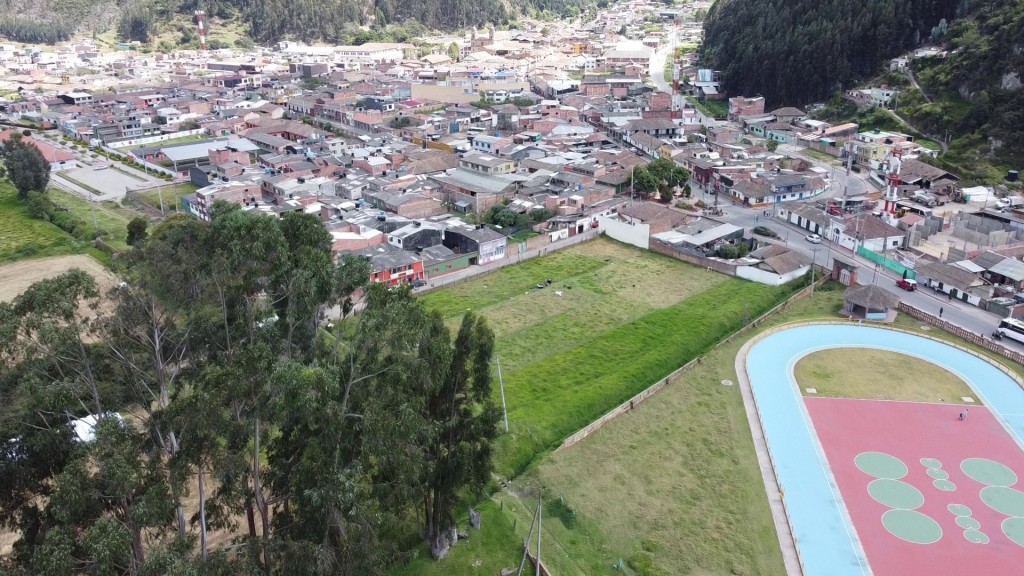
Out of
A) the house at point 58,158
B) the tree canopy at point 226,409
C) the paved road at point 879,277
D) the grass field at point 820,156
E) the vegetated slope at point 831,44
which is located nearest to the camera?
the tree canopy at point 226,409

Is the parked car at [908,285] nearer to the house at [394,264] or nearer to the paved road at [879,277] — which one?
the paved road at [879,277]

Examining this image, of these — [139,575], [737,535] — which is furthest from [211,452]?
[737,535]

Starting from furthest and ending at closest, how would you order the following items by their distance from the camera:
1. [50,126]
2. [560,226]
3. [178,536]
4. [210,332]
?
[50,126] → [560,226] → [210,332] → [178,536]

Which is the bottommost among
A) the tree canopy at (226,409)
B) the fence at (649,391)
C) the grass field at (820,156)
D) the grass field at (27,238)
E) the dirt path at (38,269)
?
the fence at (649,391)

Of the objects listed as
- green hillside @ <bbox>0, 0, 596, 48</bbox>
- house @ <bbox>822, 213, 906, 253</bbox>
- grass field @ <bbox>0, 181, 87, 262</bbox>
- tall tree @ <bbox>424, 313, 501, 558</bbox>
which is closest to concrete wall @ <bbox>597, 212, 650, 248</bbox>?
house @ <bbox>822, 213, 906, 253</bbox>

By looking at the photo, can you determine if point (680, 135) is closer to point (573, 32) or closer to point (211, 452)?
point (211, 452)

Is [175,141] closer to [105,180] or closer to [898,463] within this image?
[105,180]

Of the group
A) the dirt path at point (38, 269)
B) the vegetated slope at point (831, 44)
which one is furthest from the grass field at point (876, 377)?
the vegetated slope at point (831, 44)

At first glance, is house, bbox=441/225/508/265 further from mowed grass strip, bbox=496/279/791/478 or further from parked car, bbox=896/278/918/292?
Result: parked car, bbox=896/278/918/292
